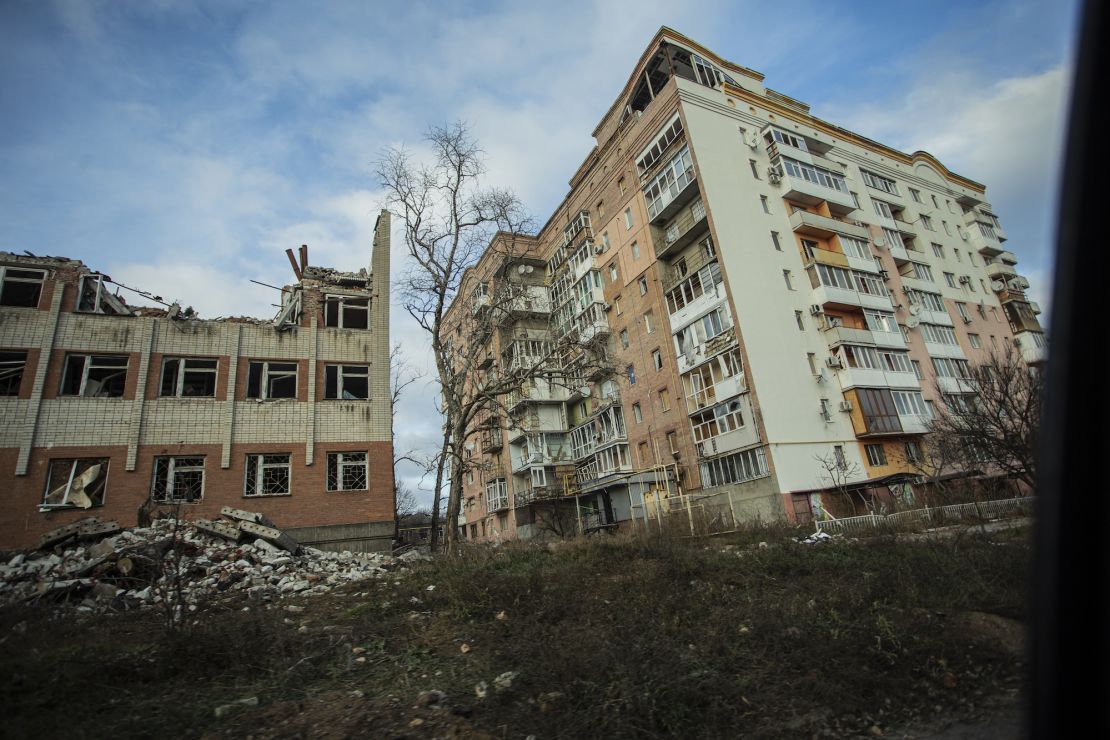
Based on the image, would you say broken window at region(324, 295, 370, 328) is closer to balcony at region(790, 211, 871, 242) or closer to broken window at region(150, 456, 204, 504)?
broken window at region(150, 456, 204, 504)

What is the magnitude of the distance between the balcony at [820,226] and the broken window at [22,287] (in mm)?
36940

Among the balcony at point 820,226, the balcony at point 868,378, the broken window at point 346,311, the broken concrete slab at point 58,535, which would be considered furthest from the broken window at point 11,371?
the balcony at point 820,226

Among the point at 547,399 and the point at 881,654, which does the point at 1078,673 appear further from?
the point at 547,399

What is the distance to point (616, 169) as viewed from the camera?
4088cm

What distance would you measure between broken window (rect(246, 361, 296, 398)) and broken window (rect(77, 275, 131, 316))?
4.73 metres

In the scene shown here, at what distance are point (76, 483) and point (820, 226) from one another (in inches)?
1520

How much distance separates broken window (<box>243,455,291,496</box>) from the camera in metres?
19.6

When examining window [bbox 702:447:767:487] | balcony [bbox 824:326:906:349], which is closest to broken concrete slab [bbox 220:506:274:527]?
window [bbox 702:447:767:487]

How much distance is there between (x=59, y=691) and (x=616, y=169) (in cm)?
4097

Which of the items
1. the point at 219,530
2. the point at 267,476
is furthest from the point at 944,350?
the point at 219,530

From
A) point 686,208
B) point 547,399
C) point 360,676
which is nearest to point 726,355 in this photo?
point 686,208

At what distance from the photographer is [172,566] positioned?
34.1 ft

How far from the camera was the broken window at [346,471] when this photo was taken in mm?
20797

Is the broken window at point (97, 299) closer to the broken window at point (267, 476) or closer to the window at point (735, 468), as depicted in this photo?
the broken window at point (267, 476)
